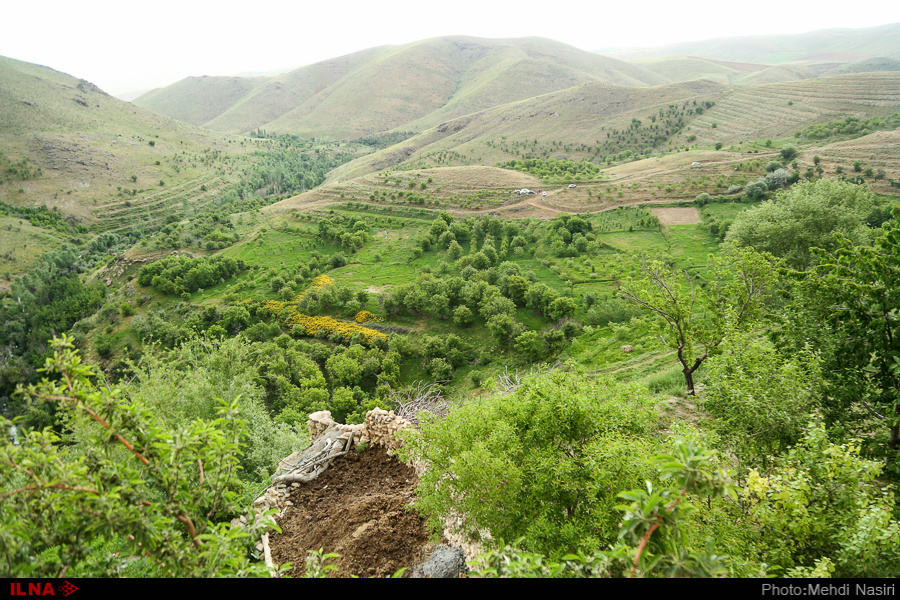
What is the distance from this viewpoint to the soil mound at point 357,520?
10.7 metres

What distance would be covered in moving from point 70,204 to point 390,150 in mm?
111015

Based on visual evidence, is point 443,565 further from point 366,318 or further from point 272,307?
point 272,307

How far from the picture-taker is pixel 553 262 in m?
64.4

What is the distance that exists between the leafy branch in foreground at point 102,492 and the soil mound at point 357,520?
6514 millimetres

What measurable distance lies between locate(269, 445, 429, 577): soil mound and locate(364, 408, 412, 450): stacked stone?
0.52m

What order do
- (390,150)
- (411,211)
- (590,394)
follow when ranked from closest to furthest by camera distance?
(590,394)
(411,211)
(390,150)

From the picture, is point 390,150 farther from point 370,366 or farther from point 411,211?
point 370,366

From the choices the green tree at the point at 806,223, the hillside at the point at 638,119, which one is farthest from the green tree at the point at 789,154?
the green tree at the point at 806,223

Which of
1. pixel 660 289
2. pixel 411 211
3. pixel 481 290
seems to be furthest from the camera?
pixel 411 211

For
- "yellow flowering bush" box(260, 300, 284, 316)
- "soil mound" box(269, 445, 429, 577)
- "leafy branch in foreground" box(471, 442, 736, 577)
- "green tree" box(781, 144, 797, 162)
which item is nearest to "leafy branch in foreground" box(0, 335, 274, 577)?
"leafy branch in foreground" box(471, 442, 736, 577)

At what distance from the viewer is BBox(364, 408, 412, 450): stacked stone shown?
15.2 metres

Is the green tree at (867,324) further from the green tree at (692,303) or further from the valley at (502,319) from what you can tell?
the green tree at (692,303)

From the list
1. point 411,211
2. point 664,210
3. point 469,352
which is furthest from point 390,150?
point 469,352

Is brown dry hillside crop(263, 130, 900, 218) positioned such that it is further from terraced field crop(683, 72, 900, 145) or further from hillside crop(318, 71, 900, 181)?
terraced field crop(683, 72, 900, 145)
